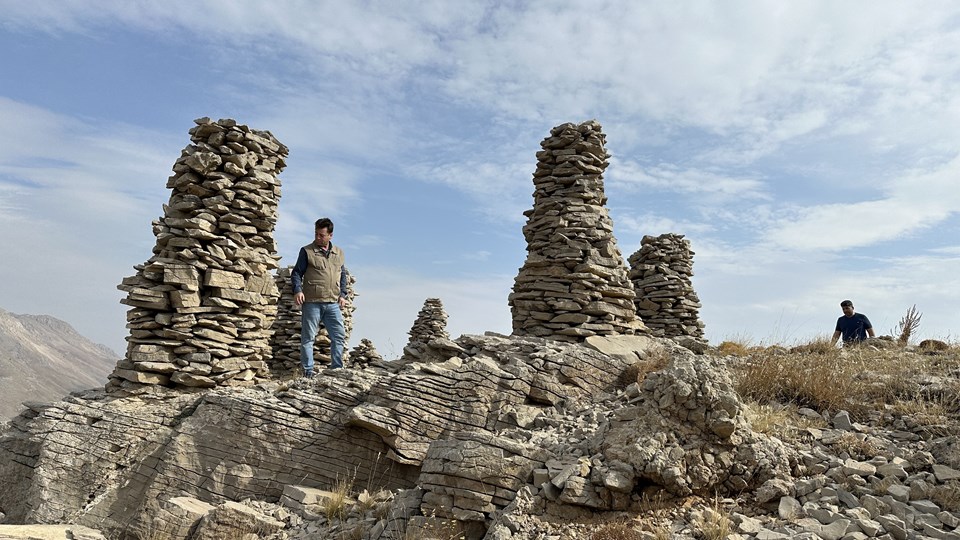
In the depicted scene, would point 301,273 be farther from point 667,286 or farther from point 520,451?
point 667,286

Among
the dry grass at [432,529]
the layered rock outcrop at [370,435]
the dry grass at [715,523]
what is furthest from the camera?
the layered rock outcrop at [370,435]

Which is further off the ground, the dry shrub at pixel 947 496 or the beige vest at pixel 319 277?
the beige vest at pixel 319 277

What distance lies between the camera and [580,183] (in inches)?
501

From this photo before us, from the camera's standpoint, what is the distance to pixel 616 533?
17.3ft

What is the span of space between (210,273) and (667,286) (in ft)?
46.6

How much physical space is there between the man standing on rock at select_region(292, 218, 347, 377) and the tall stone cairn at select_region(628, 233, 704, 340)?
37.6 ft

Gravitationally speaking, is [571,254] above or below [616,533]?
above

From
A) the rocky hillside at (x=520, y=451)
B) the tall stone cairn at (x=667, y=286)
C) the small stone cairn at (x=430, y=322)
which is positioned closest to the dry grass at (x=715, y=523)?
the rocky hillside at (x=520, y=451)

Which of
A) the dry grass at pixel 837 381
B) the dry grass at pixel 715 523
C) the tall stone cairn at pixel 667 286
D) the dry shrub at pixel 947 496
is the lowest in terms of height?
the dry grass at pixel 715 523

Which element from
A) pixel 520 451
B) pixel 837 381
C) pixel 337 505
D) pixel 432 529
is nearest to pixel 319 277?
pixel 337 505

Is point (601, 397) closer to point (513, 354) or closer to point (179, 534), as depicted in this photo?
point (513, 354)

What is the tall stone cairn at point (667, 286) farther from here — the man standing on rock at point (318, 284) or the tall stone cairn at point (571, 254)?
the man standing on rock at point (318, 284)

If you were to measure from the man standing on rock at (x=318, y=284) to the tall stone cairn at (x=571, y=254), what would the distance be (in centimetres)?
397

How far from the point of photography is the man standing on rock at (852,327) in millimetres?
14781
